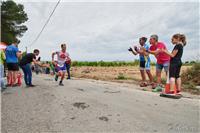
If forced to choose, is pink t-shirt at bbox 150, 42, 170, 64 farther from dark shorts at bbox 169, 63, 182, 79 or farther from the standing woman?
the standing woman

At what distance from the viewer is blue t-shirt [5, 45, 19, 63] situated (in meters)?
9.76

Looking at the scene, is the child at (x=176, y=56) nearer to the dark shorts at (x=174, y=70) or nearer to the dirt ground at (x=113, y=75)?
the dark shorts at (x=174, y=70)

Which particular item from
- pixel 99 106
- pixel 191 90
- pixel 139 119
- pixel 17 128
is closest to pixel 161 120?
pixel 139 119

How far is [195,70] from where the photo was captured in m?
11.1

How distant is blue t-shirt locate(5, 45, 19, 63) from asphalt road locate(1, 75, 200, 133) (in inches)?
127

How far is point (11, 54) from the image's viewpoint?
982cm

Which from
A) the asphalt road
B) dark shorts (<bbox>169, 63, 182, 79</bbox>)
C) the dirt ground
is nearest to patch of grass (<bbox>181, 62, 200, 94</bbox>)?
the dirt ground

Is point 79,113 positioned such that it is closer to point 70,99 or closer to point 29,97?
point 70,99

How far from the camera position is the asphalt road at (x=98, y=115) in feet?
13.6

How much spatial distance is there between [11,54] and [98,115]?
6.03m

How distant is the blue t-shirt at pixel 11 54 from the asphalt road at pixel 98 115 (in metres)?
3.24

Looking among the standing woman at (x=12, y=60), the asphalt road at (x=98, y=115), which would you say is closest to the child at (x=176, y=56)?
the asphalt road at (x=98, y=115)

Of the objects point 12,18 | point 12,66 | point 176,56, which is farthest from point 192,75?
point 12,18

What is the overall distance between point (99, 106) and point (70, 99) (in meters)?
1.05
